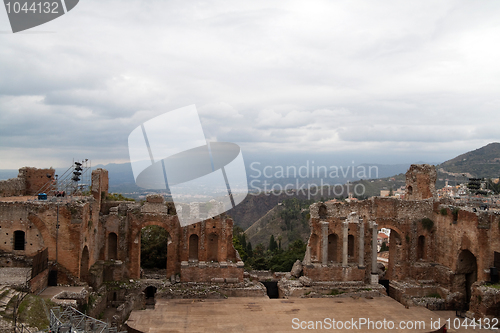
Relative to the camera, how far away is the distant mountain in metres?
83.7

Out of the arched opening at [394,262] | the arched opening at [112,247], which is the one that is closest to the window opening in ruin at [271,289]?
the arched opening at [394,262]

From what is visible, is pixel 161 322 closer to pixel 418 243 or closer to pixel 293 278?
pixel 293 278

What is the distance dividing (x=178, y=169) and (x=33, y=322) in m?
10.4

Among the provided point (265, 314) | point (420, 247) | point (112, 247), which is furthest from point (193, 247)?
point (420, 247)

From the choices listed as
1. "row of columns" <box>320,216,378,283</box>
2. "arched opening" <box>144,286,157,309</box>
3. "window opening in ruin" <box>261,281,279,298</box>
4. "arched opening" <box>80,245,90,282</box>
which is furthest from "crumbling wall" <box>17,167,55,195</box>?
"row of columns" <box>320,216,378,283</box>

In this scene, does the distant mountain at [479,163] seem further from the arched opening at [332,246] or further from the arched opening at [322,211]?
the arched opening at [322,211]

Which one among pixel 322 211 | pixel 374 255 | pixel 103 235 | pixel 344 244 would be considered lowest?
pixel 374 255

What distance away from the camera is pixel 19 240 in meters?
20.6

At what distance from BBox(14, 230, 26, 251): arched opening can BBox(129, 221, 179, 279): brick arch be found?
5.89 m

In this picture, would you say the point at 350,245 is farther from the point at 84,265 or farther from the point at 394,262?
the point at 84,265

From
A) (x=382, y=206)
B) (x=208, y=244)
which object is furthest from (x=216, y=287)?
(x=382, y=206)

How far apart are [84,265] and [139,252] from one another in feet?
10.9

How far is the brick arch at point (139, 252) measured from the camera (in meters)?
24.1

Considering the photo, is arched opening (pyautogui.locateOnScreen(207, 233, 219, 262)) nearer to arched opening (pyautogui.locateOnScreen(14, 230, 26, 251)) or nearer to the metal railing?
the metal railing
